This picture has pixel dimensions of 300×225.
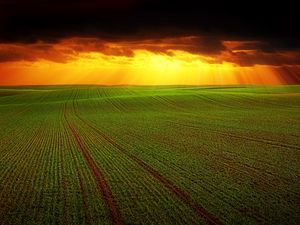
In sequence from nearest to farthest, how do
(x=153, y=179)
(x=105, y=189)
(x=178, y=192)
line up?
(x=178, y=192) → (x=105, y=189) → (x=153, y=179)

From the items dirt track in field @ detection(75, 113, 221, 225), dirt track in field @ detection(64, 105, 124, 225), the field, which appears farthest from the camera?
the field

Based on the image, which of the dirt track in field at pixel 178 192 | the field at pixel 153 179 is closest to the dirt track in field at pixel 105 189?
the field at pixel 153 179

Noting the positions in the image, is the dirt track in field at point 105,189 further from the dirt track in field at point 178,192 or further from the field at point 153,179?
the dirt track in field at point 178,192

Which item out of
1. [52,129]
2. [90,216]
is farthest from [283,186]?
[52,129]

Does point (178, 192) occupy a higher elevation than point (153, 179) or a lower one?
higher

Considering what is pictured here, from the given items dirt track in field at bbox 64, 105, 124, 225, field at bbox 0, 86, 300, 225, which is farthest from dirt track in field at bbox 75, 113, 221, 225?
dirt track in field at bbox 64, 105, 124, 225

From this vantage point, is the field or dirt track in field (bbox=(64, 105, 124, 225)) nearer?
dirt track in field (bbox=(64, 105, 124, 225))

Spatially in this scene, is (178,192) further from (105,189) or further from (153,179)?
(105,189)

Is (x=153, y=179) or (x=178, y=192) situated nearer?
(x=178, y=192)

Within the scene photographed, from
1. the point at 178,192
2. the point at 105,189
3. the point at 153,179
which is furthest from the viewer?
the point at 153,179

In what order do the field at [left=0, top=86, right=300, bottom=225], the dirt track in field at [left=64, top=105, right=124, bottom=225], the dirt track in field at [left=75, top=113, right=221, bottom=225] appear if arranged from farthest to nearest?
the field at [left=0, top=86, right=300, bottom=225] < the dirt track in field at [left=64, top=105, right=124, bottom=225] < the dirt track in field at [left=75, top=113, right=221, bottom=225]

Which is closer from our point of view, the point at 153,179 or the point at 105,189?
the point at 105,189

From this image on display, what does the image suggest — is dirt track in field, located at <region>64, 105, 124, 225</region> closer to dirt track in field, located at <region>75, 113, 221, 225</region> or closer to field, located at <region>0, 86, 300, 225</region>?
field, located at <region>0, 86, 300, 225</region>

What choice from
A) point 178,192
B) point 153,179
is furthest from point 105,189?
point 178,192
